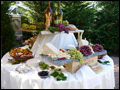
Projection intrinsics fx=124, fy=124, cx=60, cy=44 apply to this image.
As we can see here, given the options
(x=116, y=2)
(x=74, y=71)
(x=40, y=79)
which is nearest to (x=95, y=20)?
(x=116, y=2)

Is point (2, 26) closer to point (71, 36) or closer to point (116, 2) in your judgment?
point (71, 36)

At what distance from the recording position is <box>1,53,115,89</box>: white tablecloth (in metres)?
2.10

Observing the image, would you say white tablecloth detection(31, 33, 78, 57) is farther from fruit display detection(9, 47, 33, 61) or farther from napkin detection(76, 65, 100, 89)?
napkin detection(76, 65, 100, 89)

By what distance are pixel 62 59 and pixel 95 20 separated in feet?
17.9

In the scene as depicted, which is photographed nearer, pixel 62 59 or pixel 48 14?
pixel 62 59

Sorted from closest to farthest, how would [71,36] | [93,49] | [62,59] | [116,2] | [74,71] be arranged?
[62,59] < [74,71] < [93,49] < [71,36] < [116,2]

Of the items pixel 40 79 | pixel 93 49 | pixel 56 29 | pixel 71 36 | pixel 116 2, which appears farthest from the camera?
pixel 116 2

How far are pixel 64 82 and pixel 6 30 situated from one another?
14.0ft

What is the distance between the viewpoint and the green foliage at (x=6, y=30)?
5.26 metres

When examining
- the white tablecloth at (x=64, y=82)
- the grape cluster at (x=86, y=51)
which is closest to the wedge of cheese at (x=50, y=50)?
the white tablecloth at (x=64, y=82)

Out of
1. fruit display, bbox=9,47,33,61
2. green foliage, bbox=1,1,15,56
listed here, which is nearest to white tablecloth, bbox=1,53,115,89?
fruit display, bbox=9,47,33,61

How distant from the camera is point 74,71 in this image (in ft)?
8.10

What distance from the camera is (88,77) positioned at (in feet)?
7.34

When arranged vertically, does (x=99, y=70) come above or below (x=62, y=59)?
below
